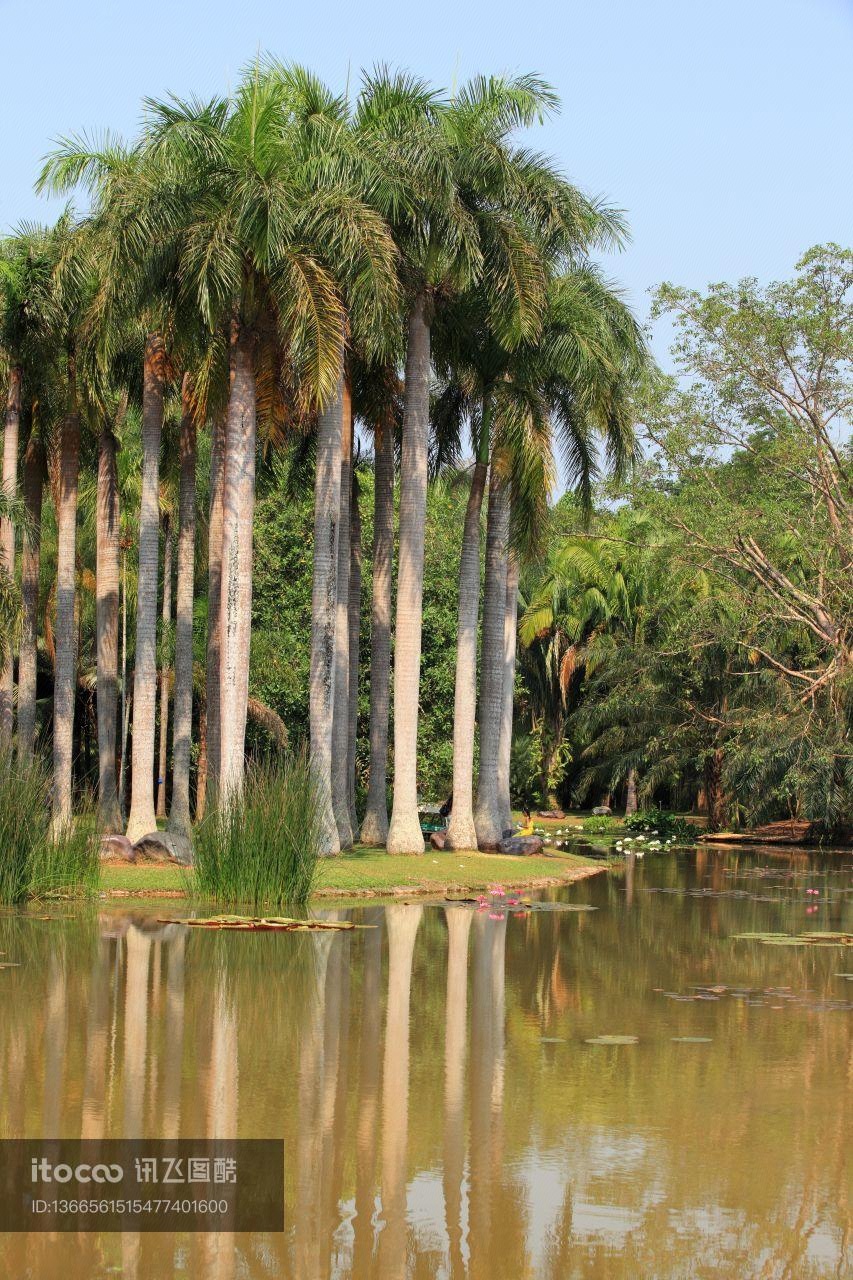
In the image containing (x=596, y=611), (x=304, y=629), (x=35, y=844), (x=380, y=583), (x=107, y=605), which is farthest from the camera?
(x=596, y=611)

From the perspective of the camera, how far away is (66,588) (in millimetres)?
26219

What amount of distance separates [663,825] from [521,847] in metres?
14.4

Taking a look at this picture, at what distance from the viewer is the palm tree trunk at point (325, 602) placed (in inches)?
911

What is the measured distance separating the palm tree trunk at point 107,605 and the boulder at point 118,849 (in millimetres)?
5885

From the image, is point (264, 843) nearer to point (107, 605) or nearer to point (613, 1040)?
point (613, 1040)

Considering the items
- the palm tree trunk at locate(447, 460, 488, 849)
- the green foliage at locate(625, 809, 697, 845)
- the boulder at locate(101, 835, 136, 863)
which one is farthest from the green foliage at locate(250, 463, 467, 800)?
the boulder at locate(101, 835, 136, 863)

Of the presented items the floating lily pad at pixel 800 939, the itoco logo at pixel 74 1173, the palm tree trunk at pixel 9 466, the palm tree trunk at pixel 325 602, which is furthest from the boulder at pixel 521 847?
the itoco logo at pixel 74 1173

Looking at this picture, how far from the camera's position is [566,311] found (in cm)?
2686

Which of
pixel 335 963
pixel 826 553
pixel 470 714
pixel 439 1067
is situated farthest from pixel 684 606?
pixel 439 1067

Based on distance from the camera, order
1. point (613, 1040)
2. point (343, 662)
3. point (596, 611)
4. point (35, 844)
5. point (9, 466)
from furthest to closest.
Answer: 1. point (596, 611)
2. point (343, 662)
3. point (9, 466)
4. point (35, 844)
5. point (613, 1040)

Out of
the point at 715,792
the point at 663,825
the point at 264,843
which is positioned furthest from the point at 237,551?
the point at 715,792

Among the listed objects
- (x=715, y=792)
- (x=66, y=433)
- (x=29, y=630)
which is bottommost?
(x=715, y=792)

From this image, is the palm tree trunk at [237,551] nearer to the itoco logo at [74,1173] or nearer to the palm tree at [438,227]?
the palm tree at [438,227]

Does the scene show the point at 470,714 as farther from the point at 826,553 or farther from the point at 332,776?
the point at 826,553
